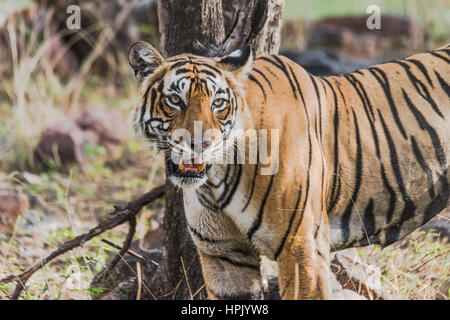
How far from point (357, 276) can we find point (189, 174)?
1.44 meters

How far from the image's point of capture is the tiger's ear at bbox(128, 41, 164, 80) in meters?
2.91

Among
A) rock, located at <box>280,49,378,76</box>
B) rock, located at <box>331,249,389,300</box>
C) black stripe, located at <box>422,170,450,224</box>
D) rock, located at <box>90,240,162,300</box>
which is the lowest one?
rock, located at <box>90,240,162,300</box>

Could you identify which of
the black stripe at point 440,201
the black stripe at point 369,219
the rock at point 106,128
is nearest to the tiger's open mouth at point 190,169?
the black stripe at point 369,219

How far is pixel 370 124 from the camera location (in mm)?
3264

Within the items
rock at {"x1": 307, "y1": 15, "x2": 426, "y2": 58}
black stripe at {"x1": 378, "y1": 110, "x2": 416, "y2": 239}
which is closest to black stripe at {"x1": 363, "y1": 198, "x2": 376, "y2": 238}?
black stripe at {"x1": 378, "y1": 110, "x2": 416, "y2": 239}

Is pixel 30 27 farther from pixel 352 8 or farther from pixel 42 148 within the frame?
pixel 352 8

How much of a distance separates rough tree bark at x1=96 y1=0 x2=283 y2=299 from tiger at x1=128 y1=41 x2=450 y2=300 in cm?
37

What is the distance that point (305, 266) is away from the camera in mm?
2953

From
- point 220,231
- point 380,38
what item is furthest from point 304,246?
point 380,38

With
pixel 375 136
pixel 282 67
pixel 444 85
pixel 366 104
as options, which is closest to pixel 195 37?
pixel 282 67

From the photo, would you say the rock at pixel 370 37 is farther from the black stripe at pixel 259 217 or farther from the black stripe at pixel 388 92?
the black stripe at pixel 259 217

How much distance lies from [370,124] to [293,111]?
472 mm

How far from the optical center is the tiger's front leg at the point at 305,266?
2.95 m

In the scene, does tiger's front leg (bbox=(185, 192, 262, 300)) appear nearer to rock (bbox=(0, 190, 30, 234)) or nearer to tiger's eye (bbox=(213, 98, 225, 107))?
tiger's eye (bbox=(213, 98, 225, 107))
